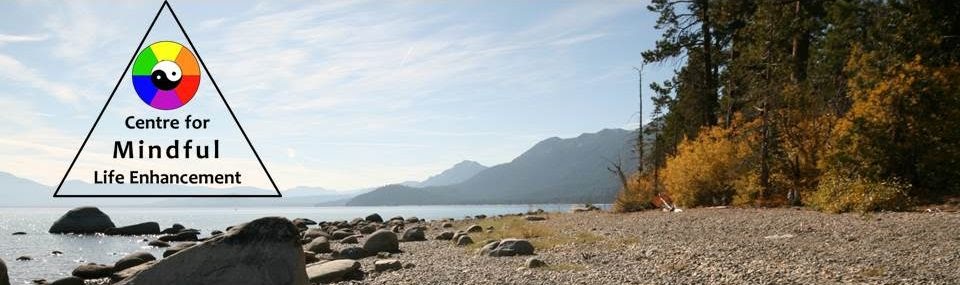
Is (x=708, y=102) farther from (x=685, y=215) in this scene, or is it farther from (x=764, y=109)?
(x=685, y=215)

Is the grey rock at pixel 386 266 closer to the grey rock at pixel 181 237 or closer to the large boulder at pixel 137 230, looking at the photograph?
the grey rock at pixel 181 237

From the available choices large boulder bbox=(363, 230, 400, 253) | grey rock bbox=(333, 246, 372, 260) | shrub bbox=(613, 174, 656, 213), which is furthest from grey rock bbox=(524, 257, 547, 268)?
shrub bbox=(613, 174, 656, 213)

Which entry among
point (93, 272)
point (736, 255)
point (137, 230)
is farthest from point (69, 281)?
point (137, 230)

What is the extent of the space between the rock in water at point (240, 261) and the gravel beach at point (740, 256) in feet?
12.0

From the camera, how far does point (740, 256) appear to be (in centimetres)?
1257

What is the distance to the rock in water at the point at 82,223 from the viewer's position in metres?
47.1

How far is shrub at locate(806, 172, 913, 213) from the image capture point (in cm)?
1920

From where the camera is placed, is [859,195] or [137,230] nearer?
[859,195]

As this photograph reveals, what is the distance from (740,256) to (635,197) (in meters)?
22.1

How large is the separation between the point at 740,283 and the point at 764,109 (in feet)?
59.0

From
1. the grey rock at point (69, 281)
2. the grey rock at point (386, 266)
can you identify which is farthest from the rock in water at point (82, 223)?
the grey rock at point (386, 266)

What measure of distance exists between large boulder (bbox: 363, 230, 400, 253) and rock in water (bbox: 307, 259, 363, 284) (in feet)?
18.3

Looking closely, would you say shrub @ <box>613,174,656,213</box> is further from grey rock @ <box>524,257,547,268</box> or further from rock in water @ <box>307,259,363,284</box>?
rock in water @ <box>307,259,363,284</box>

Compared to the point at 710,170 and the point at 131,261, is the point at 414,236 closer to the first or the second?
the point at 131,261
